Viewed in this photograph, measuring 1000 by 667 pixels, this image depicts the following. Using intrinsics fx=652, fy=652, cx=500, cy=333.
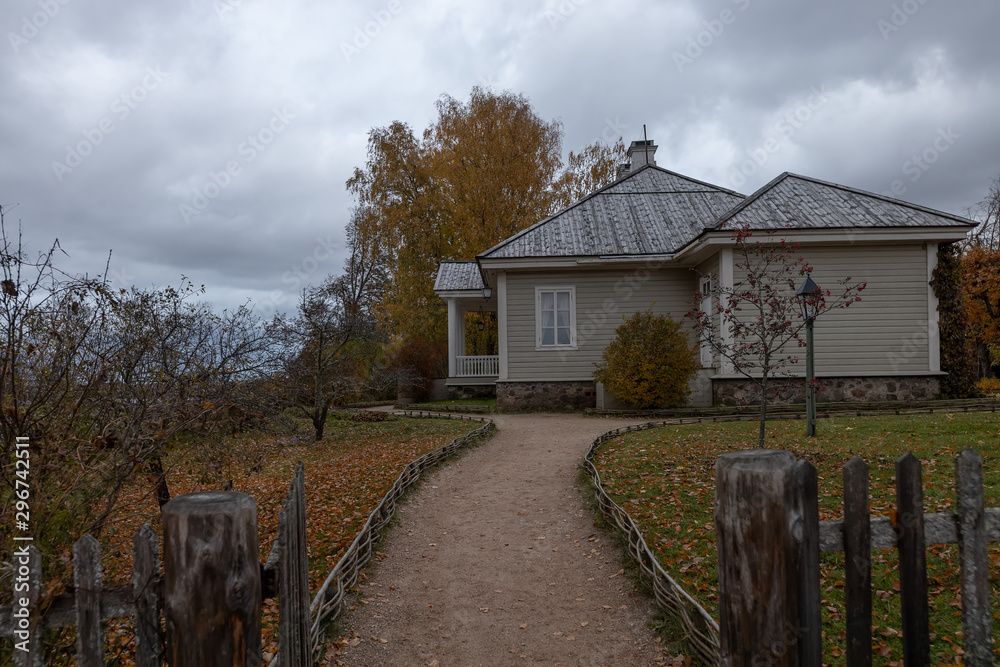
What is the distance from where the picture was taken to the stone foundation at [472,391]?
76.0 feet

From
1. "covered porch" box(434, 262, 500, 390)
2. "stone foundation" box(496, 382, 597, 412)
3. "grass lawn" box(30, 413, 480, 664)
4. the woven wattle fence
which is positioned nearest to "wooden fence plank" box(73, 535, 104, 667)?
"grass lawn" box(30, 413, 480, 664)

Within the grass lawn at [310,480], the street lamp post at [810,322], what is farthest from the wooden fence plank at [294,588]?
the street lamp post at [810,322]

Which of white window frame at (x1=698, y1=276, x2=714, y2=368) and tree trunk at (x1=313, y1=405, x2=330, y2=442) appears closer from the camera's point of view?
tree trunk at (x1=313, y1=405, x2=330, y2=442)

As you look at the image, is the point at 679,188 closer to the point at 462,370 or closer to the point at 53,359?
the point at 462,370

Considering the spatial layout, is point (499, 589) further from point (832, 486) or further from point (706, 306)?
point (706, 306)

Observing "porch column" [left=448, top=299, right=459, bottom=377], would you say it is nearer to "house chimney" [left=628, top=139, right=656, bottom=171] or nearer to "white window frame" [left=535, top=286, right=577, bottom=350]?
"white window frame" [left=535, top=286, right=577, bottom=350]

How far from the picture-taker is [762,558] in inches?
80.1

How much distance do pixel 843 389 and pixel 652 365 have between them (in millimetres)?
4585

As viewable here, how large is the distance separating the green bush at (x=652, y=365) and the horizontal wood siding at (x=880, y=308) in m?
2.69

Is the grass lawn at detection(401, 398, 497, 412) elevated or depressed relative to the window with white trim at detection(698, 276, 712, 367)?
depressed

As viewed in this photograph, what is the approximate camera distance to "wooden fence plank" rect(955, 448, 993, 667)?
2.29 metres

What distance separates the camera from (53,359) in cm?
388

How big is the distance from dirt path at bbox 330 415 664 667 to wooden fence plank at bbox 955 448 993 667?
215cm

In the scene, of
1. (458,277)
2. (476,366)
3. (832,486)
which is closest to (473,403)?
(476,366)
